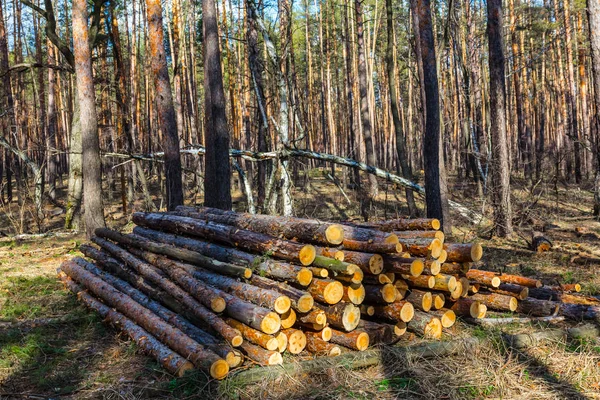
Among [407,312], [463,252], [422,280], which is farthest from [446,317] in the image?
[463,252]

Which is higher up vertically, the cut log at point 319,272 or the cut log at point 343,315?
the cut log at point 319,272

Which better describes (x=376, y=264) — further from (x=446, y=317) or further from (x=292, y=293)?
(x=446, y=317)

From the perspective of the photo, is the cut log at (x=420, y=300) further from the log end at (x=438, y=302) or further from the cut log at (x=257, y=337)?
the cut log at (x=257, y=337)

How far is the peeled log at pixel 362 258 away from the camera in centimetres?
486

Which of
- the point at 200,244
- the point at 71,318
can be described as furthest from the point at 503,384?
the point at 71,318

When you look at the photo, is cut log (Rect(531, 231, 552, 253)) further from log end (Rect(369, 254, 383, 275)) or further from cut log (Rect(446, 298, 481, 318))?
log end (Rect(369, 254, 383, 275))

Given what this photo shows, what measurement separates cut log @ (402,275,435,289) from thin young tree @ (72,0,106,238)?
8.88 meters

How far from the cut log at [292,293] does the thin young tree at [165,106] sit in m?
7.12

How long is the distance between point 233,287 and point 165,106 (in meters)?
7.91

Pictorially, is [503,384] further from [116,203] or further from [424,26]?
[116,203]

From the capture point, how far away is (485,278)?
5941 mm

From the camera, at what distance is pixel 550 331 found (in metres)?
5.11

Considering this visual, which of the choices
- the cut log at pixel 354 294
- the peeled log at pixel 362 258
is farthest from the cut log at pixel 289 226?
the cut log at pixel 354 294

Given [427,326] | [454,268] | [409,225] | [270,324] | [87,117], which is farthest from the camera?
[87,117]
